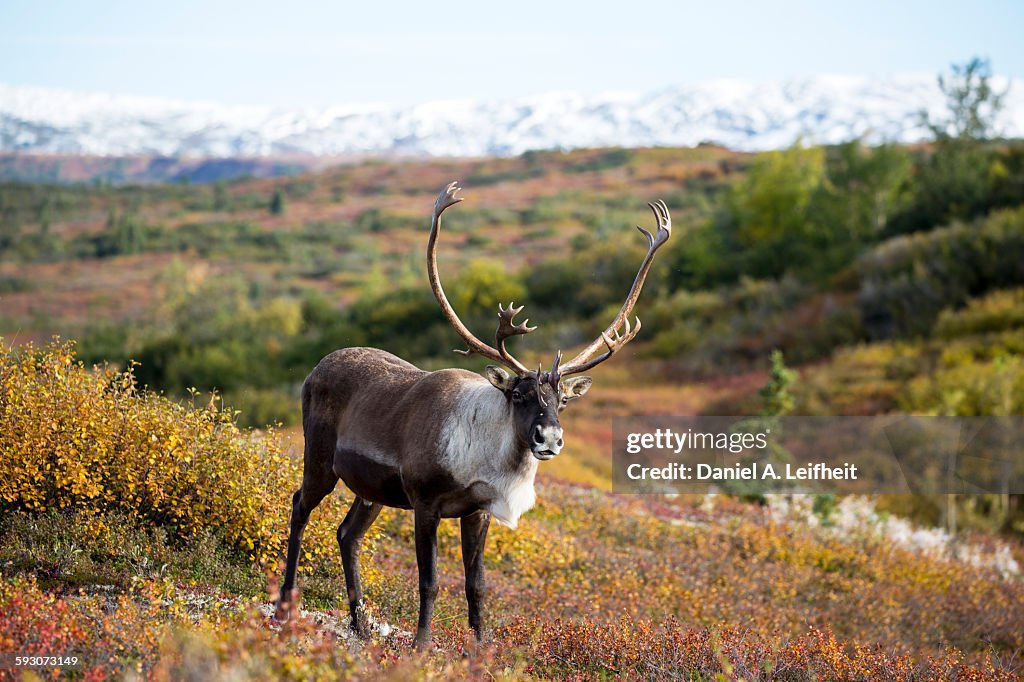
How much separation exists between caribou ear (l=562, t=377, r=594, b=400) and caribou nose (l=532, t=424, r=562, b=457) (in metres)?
0.59

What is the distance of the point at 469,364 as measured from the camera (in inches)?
1569

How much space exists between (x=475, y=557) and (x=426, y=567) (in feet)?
1.36

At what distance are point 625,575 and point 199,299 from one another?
194 ft

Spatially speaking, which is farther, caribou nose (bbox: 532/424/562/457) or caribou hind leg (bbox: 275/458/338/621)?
caribou hind leg (bbox: 275/458/338/621)

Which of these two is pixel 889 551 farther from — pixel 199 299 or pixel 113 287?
pixel 113 287

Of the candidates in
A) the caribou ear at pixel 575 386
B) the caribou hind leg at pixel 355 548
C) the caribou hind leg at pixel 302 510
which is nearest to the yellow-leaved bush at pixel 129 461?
the caribou hind leg at pixel 302 510

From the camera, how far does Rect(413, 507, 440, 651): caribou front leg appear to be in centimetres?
649

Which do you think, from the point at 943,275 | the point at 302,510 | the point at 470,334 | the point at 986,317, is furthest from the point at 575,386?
the point at 943,275

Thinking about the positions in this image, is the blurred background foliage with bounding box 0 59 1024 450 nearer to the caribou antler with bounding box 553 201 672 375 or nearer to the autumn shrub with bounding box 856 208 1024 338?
the autumn shrub with bounding box 856 208 1024 338

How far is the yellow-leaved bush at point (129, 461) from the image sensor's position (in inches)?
298

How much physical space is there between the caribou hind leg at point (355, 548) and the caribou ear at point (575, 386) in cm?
189

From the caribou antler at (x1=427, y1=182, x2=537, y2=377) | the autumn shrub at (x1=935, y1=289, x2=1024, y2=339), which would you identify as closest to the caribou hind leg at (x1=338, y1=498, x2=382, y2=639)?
the caribou antler at (x1=427, y1=182, x2=537, y2=377)

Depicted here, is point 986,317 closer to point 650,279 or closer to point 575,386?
point 650,279

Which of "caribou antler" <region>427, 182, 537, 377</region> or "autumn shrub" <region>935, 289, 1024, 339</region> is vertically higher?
"caribou antler" <region>427, 182, 537, 377</region>
